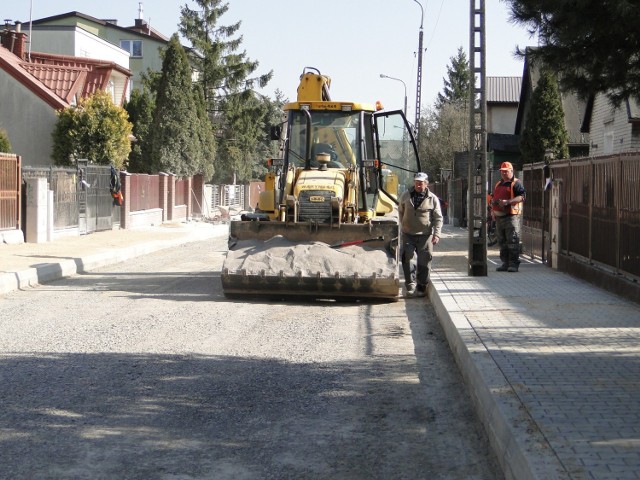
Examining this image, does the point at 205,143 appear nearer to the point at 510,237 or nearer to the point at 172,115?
the point at 172,115

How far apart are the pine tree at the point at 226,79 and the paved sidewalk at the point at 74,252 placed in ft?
86.3

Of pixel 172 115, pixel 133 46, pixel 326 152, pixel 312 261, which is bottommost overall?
pixel 312 261

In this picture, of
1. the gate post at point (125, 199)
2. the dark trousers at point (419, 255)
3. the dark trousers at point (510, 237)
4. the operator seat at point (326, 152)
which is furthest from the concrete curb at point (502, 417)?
the gate post at point (125, 199)

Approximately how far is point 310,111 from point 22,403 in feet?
32.6

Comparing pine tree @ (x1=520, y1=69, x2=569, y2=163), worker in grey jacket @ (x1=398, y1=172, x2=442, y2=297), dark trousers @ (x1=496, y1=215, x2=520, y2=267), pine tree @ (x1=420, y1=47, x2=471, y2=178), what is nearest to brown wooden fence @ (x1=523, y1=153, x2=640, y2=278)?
dark trousers @ (x1=496, y1=215, x2=520, y2=267)

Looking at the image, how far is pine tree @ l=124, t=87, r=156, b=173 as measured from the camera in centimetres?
4553

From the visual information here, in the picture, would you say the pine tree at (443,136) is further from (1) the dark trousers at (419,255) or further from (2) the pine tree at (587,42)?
(2) the pine tree at (587,42)

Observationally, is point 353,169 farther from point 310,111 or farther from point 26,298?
point 26,298

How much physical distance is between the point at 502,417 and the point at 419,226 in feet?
29.3

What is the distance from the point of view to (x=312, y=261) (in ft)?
46.2

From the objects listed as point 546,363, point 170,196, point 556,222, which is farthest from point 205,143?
point 546,363

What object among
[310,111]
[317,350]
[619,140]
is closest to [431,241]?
[310,111]

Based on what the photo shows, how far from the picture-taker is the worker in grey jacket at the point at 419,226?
49.3 ft

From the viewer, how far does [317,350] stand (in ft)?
33.0
